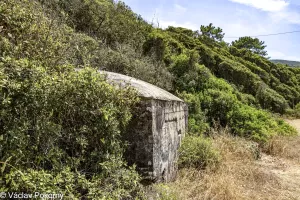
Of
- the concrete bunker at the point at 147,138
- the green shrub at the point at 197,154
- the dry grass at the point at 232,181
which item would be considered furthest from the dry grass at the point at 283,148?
the concrete bunker at the point at 147,138

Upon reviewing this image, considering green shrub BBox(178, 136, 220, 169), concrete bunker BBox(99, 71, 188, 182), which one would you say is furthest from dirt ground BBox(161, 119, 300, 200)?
concrete bunker BBox(99, 71, 188, 182)

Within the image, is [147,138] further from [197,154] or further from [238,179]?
[238,179]

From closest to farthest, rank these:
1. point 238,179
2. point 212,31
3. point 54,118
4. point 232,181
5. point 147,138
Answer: point 54,118
point 147,138
point 232,181
point 238,179
point 212,31

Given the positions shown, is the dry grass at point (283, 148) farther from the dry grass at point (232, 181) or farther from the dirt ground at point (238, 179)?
the dry grass at point (232, 181)

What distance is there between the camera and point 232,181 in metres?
4.33

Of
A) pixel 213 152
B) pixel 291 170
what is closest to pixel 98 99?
pixel 213 152

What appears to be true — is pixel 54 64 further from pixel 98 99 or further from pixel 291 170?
pixel 291 170

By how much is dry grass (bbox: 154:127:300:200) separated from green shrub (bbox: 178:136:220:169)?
0.57 ft

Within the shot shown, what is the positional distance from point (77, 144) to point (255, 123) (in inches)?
322

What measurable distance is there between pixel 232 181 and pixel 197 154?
83 cm

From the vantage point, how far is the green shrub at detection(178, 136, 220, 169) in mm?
4613

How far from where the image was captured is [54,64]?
2.79m

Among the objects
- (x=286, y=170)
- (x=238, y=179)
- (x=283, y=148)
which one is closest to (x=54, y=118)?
(x=238, y=179)

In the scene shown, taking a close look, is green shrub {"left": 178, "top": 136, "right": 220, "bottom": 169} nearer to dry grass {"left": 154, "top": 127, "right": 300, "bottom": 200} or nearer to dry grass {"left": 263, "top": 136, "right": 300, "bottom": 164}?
dry grass {"left": 154, "top": 127, "right": 300, "bottom": 200}
